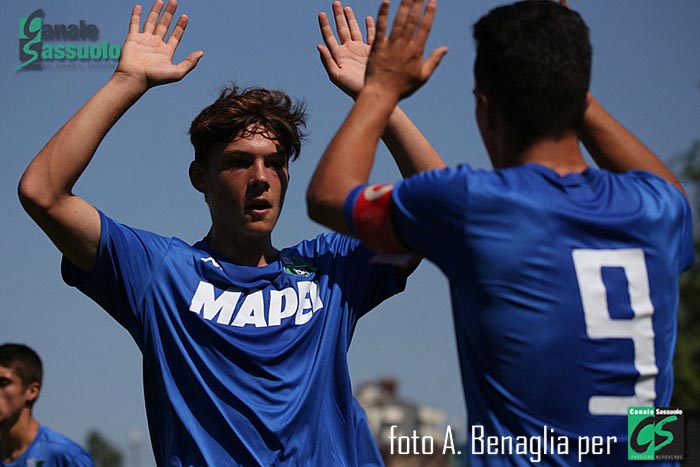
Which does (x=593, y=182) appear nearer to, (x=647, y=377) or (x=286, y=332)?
(x=647, y=377)

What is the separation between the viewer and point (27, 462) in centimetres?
893

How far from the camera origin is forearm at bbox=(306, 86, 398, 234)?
9.52ft

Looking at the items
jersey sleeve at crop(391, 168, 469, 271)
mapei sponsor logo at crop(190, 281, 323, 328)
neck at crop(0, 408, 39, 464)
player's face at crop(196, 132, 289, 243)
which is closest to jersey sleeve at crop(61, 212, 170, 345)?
mapei sponsor logo at crop(190, 281, 323, 328)

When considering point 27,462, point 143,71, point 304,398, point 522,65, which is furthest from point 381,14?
point 27,462

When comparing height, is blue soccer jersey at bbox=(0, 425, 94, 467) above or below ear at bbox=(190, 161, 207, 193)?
below

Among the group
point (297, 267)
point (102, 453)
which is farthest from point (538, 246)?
point (102, 453)

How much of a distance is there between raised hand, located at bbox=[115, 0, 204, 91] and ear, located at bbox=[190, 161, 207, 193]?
0.75 metres

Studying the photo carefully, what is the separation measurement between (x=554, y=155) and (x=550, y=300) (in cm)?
42

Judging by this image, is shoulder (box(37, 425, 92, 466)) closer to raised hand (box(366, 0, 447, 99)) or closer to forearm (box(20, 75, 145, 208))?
forearm (box(20, 75, 145, 208))

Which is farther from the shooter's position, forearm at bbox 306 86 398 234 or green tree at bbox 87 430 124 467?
green tree at bbox 87 430 124 467

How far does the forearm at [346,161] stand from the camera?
2.90 metres

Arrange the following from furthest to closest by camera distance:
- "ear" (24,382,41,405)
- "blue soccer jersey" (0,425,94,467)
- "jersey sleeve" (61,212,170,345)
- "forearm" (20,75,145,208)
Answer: "ear" (24,382,41,405)
"blue soccer jersey" (0,425,94,467)
"jersey sleeve" (61,212,170,345)
"forearm" (20,75,145,208)

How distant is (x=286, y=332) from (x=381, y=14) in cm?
191

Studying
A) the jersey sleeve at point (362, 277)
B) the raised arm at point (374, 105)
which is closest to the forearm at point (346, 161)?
the raised arm at point (374, 105)
